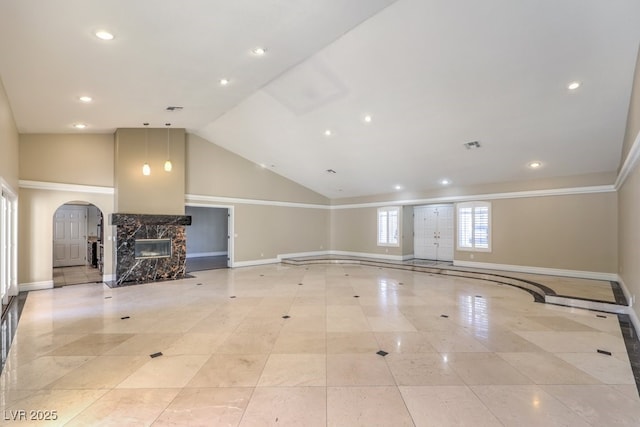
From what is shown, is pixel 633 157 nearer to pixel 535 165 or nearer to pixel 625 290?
pixel 625 290

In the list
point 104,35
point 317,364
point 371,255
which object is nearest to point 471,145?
point 317,364

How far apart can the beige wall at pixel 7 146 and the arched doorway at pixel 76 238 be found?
13.6 ft

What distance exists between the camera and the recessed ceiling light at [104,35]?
3142 millimetres

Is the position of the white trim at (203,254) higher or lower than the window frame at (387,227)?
lower

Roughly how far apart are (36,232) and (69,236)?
4.08 metres

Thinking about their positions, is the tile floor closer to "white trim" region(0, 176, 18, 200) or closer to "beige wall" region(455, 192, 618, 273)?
"white trim" region(0, 176, 18, 200)

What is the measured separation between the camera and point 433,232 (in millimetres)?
11133

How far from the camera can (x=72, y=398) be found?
2568 mm

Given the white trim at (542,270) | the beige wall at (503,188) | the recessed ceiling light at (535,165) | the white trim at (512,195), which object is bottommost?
the white trim at (542,270)

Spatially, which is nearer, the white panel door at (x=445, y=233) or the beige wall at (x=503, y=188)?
the beige wall at (x=503, y=188)

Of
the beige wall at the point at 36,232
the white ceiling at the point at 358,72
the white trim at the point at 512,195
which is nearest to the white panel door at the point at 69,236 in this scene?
the beige wall at the point at 36,232

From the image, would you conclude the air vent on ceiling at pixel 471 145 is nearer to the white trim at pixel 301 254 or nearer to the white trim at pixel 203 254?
the white trim at pixel 301 254

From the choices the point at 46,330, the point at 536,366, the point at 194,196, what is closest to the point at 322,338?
the point at 536,366

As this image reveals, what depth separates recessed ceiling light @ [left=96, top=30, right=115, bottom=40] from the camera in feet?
10.3
